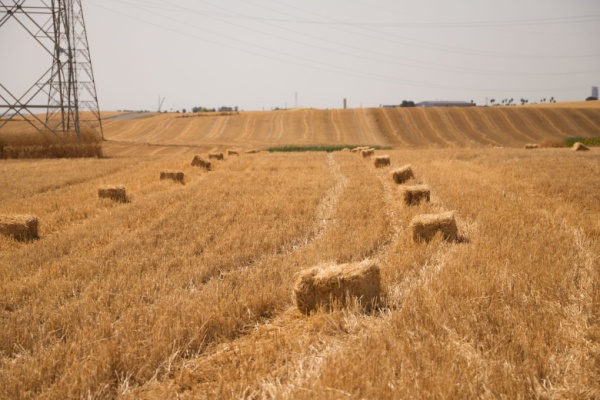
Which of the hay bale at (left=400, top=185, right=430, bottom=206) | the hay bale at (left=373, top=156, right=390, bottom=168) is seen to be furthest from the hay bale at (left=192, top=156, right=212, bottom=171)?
the hay bale at (left=400, top=185, right=430, bottom=206)

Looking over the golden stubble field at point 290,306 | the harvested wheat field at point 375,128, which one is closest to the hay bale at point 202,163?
the golden stubble field at point 290,306

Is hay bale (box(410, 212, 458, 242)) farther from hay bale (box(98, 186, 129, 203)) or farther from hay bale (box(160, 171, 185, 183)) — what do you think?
hay bale (box(160, 171, 185, 183))

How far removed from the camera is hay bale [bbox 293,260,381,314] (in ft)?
16.8

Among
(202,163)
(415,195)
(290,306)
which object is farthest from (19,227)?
(202,163)

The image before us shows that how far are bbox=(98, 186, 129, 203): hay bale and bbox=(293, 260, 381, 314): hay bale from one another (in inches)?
326

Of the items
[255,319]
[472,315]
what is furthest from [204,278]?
[472,315]

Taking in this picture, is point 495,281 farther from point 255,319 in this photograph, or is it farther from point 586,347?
point 255,319

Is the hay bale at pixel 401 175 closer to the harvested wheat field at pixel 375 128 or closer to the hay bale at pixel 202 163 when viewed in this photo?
the hay bale at pixel 202 163

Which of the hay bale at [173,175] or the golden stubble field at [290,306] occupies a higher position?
the hay bale at [173,175]

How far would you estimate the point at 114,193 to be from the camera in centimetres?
1209

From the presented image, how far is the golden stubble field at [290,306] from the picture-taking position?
3.52 m

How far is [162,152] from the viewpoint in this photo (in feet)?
118

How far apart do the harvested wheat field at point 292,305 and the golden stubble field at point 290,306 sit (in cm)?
2

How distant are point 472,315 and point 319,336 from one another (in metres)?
1.43
